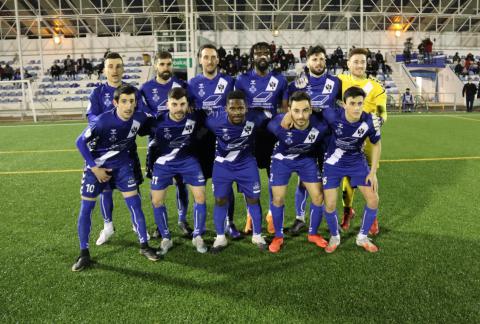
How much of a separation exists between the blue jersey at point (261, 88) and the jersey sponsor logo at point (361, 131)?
875mm

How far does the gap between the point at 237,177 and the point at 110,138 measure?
4.23 feet

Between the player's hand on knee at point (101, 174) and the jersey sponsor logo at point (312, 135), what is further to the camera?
the jersey sponsor logo at point (312, 135)

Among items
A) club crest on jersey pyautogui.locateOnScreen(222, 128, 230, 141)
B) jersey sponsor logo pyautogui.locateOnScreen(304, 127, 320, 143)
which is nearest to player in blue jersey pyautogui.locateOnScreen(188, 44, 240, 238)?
club crest on jersey pyautogui.locateOnScreen(222, 128, 230, 141)

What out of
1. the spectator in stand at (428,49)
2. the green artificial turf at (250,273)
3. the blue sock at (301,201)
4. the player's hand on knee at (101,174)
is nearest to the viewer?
the green artificial turf at (250,273)

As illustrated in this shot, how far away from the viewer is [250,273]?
3299mm

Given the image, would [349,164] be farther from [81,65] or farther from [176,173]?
[81,65]

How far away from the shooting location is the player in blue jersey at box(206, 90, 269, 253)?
375cm

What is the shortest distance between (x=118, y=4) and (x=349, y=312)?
29.2 meters

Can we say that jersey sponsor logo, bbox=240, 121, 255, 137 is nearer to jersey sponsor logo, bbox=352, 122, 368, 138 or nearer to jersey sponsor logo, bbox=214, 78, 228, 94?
jersey sponsor logo, bbox=214, 78, 228, 94

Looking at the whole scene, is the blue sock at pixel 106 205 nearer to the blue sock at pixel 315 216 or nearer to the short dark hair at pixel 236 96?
the short dark hair at pixel 236 96

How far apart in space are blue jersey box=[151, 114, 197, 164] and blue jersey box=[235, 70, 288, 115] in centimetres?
70

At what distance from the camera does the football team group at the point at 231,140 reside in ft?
11.8

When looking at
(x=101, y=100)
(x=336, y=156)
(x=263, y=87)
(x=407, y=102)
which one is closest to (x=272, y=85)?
(x=263, y=87)

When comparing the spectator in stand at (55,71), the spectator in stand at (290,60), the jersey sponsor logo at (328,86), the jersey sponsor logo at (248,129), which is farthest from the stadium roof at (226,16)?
the jersey sponsor logo at (248,129)
